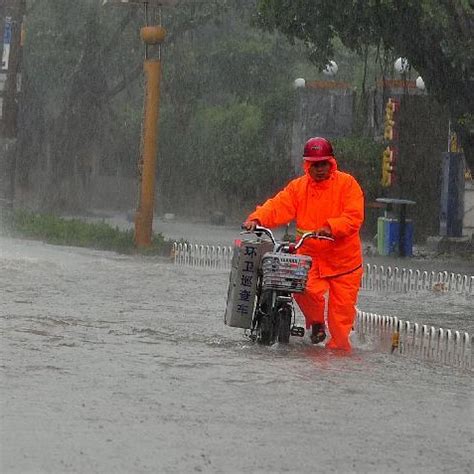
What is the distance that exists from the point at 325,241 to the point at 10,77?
693 inches

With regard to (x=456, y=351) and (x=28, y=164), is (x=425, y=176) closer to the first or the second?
(x=28, y=164)

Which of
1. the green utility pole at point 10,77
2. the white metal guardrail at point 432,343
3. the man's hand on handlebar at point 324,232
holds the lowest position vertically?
the white metal guardrail at point 432,343

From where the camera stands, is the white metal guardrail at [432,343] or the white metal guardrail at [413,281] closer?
the white metal guardrail at [432,343]

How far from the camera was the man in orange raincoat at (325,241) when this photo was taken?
13.3 meters

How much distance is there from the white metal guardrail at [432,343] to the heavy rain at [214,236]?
0.09ft

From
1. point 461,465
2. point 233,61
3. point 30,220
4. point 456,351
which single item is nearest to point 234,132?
point 233,61

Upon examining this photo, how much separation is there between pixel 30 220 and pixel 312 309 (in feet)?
57.4

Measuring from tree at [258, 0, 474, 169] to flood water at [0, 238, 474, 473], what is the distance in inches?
365

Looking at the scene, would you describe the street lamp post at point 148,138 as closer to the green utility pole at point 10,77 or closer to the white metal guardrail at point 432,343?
the green utility pole at point 10,77

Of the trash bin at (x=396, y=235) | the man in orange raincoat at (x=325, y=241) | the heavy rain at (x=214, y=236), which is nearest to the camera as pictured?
the heavy rain at (x=214, y=236)

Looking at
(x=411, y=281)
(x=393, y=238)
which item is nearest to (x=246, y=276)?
(x=411, y=281)

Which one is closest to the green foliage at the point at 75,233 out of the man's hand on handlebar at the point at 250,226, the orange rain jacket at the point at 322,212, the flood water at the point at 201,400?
the flood water at the point at 201,400

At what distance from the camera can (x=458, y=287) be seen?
2069cm

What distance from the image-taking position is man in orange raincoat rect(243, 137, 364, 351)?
1331 centimetres
